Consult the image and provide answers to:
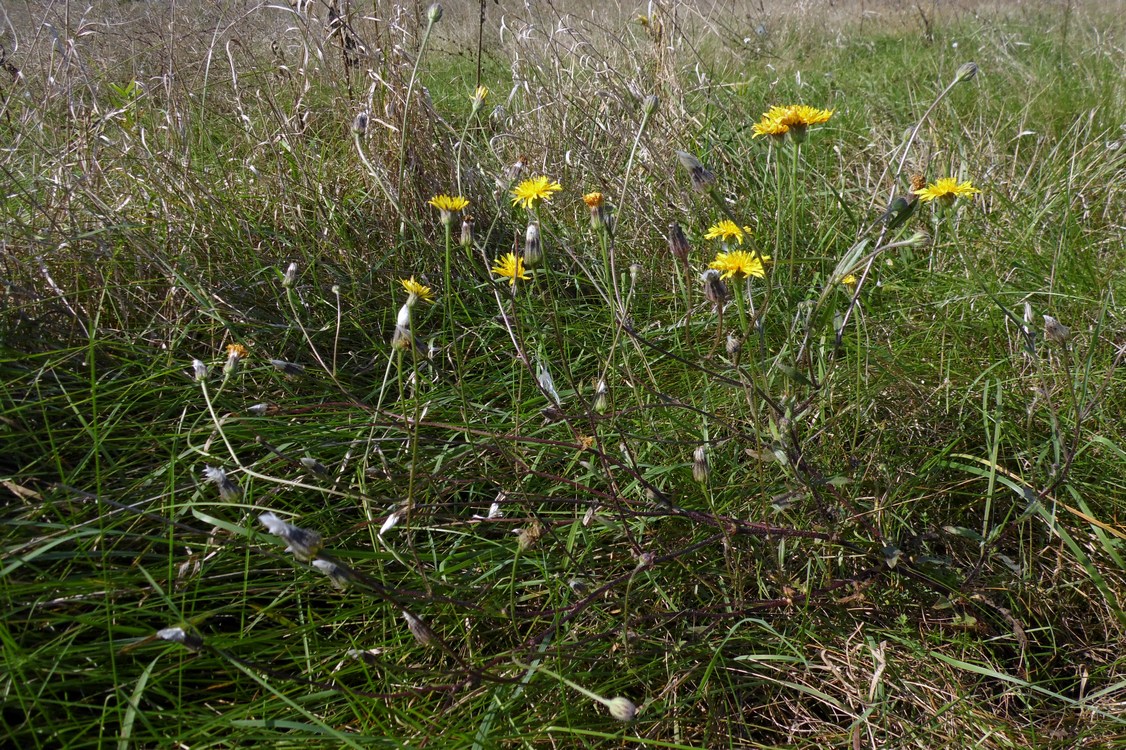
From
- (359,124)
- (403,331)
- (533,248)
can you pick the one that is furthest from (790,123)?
(359,124)

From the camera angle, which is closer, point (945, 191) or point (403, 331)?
point (403, 331)

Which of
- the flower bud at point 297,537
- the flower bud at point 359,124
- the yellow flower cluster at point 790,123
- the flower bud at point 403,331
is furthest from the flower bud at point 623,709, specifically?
the flower bud at point 359,124

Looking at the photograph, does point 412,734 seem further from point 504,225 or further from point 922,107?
point 922,107

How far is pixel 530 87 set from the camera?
91.4 inches

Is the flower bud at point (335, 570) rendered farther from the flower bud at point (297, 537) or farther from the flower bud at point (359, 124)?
the flower bud at point (359, 124)

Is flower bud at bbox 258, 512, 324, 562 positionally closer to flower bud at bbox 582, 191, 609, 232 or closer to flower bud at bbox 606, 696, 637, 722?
flower bud at bbox 606, 696, 637, 722

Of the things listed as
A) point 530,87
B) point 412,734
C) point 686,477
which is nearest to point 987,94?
point 530,87

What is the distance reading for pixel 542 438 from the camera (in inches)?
52.2

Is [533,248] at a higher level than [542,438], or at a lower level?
higher

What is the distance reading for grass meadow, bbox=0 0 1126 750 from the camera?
37.0 inches

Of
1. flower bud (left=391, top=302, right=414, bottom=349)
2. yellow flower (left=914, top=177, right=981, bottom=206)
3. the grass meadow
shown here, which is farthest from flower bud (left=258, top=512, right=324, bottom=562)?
yellow flower (left=914, top=177, right=981, bottom=206)

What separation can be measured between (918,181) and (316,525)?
1.02 m

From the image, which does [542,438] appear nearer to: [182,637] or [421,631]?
[421,631]

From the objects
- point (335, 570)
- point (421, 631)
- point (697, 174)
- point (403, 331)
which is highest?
point (697, 174)
